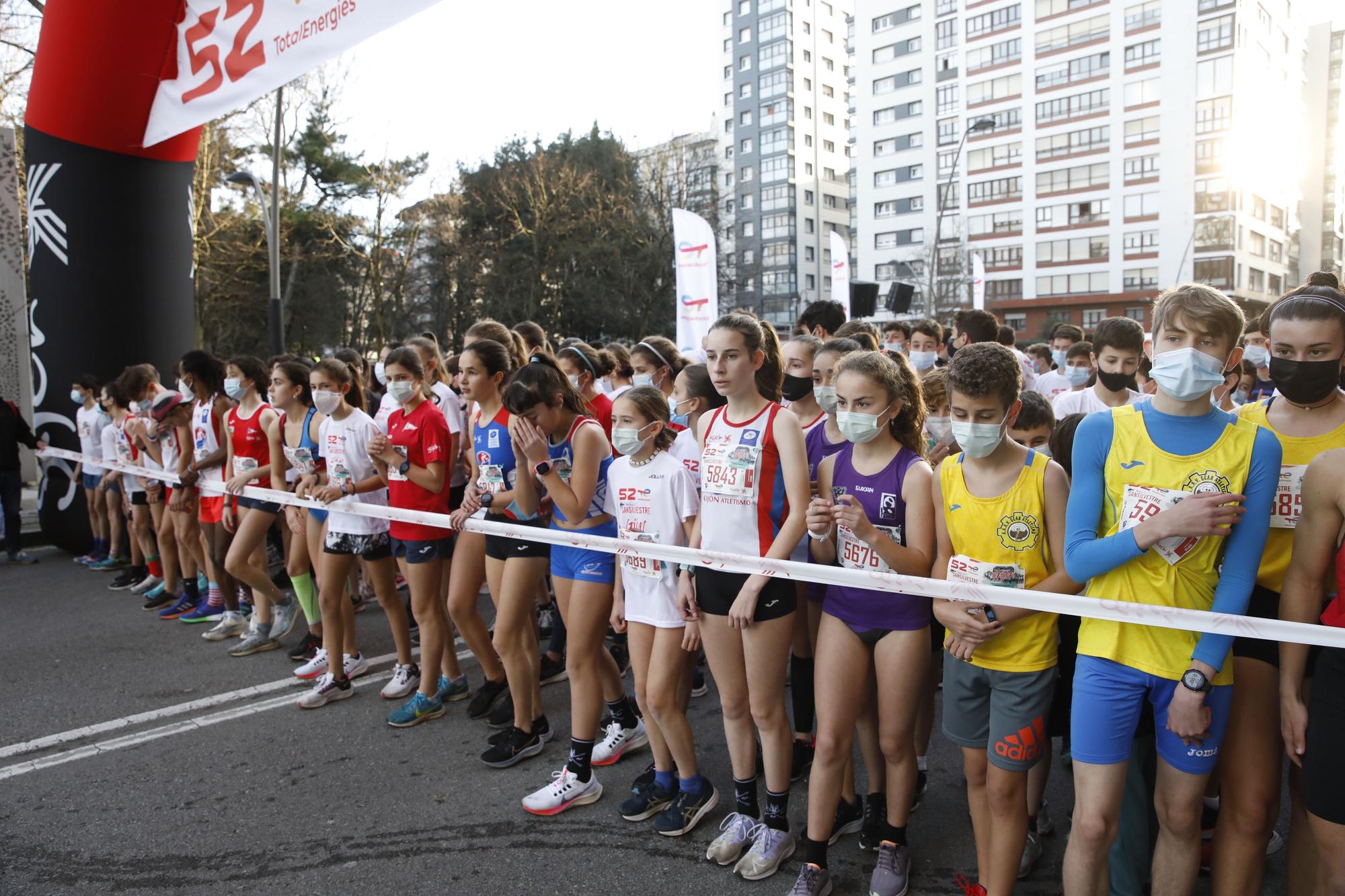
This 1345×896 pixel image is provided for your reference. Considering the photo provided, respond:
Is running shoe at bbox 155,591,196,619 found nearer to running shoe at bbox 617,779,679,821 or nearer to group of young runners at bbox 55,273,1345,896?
group of young runners at bbox 55,273,1345,896

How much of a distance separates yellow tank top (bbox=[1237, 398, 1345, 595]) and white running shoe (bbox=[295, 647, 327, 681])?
513cm

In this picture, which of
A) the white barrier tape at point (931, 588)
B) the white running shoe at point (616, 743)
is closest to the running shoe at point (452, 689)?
the white barrier tape at point (931, 588)

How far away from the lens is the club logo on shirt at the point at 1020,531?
9.27ft

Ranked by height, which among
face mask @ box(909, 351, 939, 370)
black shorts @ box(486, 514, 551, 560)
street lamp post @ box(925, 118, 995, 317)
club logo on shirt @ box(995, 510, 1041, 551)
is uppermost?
street lamp post @ box(925, 118, 995, 317)

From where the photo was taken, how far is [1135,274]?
56688 mm

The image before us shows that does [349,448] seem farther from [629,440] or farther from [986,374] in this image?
[986,374]

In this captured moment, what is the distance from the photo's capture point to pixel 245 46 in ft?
24.9

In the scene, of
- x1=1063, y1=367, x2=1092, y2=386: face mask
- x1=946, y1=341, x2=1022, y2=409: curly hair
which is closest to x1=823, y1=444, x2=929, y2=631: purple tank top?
x1=946, y1=341, x2=1022, y2=409: curly hair

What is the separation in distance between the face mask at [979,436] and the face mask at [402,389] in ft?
A: 10.9

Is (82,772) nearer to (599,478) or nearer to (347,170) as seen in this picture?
(599,478)

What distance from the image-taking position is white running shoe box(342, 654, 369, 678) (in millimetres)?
5664

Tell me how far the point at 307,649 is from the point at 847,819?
4100 mm

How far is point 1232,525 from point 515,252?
129 ft

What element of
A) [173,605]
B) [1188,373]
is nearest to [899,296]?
[173,605]
